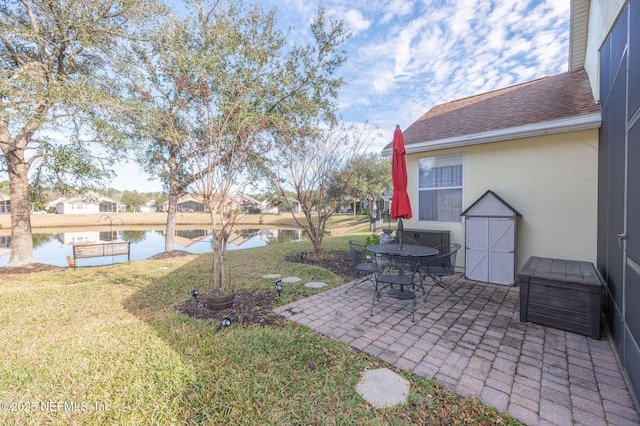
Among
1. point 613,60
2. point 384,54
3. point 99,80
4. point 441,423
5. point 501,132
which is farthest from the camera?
point 384,54

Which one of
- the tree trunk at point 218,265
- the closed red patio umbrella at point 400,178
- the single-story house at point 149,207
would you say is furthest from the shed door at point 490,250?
the single-story house at point 149,207

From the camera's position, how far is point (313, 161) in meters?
7.71

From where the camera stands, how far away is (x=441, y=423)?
1.83 meters

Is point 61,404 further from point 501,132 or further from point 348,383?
point 501,132

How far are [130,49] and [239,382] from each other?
9.34 meters

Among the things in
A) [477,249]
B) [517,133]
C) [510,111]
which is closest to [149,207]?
[477,249]

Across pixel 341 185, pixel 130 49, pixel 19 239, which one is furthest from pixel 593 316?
pixel 19 239

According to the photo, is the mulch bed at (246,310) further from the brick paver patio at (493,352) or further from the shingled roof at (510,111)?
the shingled roof at (510,111)

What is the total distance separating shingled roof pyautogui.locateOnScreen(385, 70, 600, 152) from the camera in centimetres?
476

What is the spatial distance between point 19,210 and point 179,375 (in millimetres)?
9067

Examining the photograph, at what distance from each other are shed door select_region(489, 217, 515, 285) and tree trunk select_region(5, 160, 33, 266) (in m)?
12.4

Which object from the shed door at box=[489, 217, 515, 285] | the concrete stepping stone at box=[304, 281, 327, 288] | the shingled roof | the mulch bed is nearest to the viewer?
the mulch bed

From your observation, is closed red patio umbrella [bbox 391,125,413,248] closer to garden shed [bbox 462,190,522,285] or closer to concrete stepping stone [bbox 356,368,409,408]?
garden shed [bbox 462,190,522,285]

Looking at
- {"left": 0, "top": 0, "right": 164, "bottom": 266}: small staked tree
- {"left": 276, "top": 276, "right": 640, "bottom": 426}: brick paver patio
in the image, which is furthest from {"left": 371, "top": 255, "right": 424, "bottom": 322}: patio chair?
{"left": 0, "top": 0, "right": 164, "bottom": 266}: small staked tree
